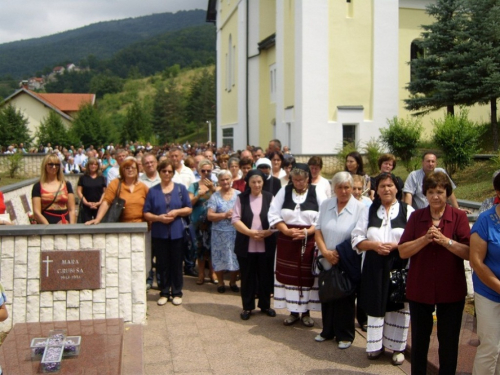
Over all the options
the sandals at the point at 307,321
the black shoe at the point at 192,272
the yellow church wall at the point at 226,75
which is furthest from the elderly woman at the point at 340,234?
the yellow church wall at the point at 226,75

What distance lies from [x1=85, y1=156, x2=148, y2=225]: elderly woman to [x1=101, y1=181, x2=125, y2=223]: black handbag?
7cm

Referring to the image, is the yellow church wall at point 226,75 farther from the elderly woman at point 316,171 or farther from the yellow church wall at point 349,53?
the elderly woman at point 316,171

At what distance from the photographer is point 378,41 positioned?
2516 centimetres

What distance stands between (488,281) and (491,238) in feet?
1.06

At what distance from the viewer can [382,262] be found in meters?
5.82

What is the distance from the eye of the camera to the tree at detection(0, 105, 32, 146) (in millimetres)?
49281

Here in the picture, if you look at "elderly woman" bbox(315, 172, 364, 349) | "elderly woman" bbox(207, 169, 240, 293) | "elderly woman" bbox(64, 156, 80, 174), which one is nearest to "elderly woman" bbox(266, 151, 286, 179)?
"elderly woman" bbox(207, 169, 240, 293)

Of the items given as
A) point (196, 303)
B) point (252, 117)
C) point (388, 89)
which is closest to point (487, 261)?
point (196, 303)

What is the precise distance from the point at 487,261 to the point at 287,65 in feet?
75.9

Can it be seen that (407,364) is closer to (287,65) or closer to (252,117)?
(287,65)

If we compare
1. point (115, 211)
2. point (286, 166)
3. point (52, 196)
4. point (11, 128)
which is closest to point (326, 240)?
point (115, 211)

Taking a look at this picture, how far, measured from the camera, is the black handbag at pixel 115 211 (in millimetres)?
7620

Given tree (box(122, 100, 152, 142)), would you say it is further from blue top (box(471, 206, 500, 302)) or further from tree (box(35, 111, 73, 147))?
blue top (box(471, 206, 500, 302))

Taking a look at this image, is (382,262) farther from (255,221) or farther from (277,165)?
(277,165)
